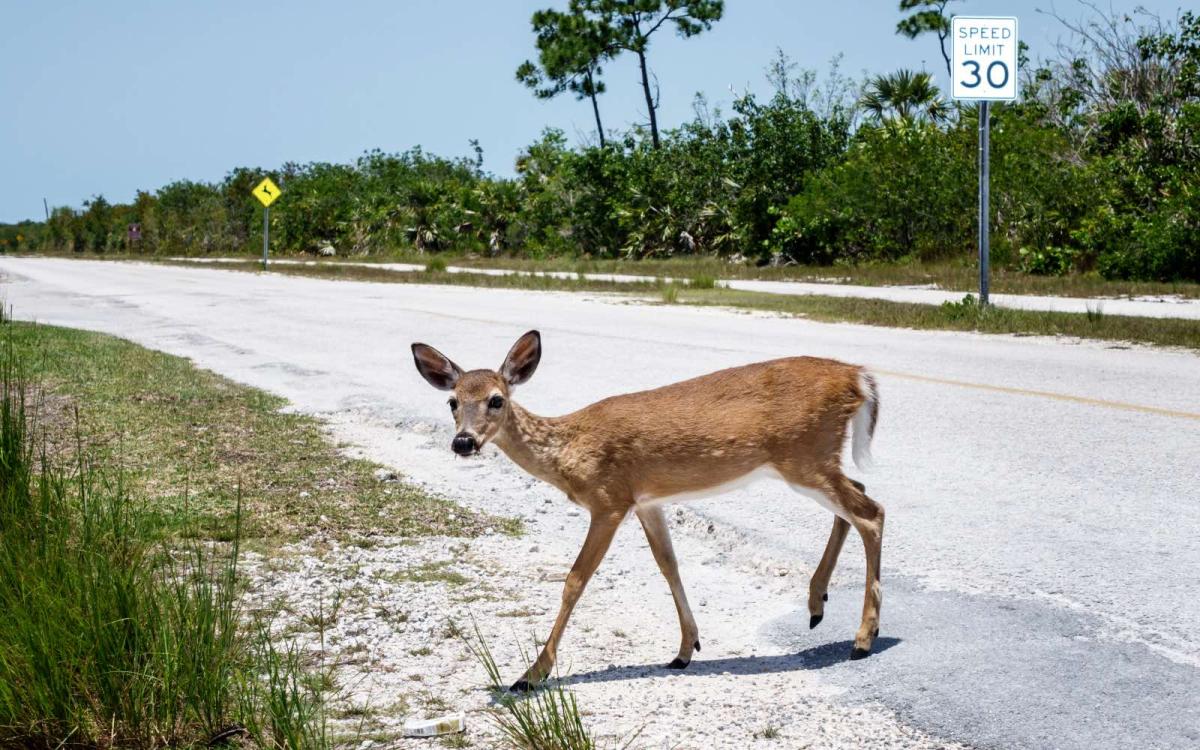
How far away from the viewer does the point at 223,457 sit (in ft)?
30.1

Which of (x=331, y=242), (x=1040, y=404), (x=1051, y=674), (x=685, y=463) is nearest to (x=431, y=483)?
(x=685, y=463)

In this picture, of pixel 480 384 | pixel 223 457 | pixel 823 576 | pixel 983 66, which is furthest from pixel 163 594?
pixel 983 66

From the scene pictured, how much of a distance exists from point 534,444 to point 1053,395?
818 cm

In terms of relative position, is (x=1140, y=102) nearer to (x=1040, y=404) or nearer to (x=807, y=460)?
(x=1040, y=404)

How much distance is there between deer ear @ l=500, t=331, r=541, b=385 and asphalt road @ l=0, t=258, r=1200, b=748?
60.1 inches

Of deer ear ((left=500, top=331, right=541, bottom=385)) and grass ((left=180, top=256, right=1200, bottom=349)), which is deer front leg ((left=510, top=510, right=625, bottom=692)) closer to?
deer ear ((left=500, top=331, right=541, bottom=385))

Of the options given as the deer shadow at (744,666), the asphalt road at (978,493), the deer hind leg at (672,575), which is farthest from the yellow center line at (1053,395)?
the deer hind leg at (672,575)

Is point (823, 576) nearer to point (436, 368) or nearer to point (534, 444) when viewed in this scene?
point (534, 444)

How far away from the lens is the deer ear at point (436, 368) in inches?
184

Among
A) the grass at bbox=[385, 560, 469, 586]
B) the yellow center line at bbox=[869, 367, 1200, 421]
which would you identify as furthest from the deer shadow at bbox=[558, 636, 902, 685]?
the yellow center line at bbox=[869, 367, 1200, 421]

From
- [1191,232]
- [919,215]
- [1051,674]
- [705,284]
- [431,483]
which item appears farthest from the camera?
[919,215]

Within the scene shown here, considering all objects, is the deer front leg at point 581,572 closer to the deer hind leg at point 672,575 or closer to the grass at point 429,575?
the deer hind leg at point 672,575

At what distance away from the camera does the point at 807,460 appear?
5.04 metres

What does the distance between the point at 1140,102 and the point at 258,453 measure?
2919 centimetres
